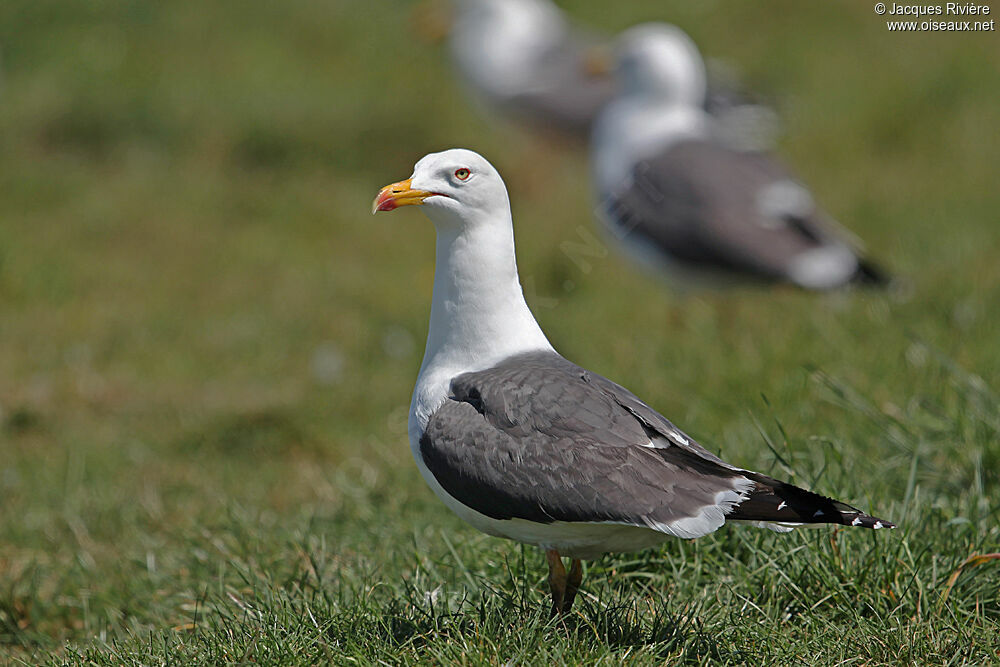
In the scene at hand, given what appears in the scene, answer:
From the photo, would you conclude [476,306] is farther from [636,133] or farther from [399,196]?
[636,133]

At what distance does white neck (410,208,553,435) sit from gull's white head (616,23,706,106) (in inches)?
165

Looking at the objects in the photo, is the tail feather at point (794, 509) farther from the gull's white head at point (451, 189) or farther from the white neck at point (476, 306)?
the gull's white head at point (451, 189)

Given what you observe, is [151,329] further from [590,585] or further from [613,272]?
[590,585]

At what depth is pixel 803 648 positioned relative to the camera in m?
2.93

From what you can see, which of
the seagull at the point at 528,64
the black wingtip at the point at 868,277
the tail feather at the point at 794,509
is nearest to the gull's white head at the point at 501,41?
the seagull at the point at 528,64

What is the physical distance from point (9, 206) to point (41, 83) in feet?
5.42

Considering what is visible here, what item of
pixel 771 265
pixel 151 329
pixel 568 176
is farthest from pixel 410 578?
pixel 568 176

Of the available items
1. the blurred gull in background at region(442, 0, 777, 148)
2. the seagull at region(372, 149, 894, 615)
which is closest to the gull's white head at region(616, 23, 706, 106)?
the blurred gull in background at region(442, 0, 777, 148)

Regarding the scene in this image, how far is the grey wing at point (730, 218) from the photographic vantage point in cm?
635

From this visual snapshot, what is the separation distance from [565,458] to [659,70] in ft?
15.5

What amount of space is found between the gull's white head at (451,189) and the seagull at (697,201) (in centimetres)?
342

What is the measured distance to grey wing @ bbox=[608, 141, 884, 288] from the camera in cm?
635

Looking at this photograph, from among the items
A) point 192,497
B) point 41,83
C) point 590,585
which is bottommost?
point 192,497

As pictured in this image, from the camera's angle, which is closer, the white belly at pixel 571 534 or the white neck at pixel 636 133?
the white belly at pixel 571 534
